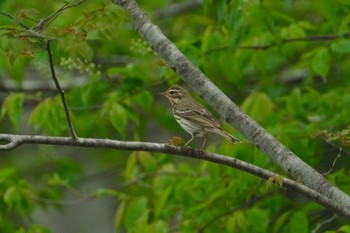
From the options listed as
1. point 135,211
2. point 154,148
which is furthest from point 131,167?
point 154,148

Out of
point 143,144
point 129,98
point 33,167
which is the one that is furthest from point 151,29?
point 33,167

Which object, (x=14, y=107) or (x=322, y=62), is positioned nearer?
(x=322, y=62)

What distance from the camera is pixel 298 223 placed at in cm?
838

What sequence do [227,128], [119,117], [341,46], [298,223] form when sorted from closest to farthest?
[298,223] < [341,46] < [119,117] < [227,128]

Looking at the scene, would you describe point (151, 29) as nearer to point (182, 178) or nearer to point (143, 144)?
point (143, 144)

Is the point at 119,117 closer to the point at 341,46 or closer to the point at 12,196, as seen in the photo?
the point at 12,196

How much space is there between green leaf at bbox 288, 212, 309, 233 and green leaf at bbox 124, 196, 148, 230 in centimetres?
165

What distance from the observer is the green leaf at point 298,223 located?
831 cm

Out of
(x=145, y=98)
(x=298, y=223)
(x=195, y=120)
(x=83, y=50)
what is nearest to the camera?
(x=83, y=50)

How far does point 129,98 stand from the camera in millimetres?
9164

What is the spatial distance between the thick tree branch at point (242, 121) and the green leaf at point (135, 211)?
10.3ft

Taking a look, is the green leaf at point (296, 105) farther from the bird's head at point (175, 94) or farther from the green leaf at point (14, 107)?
the green leaf at point (14, 107)

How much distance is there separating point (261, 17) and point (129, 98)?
166cm

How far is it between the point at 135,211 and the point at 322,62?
2.47 m
